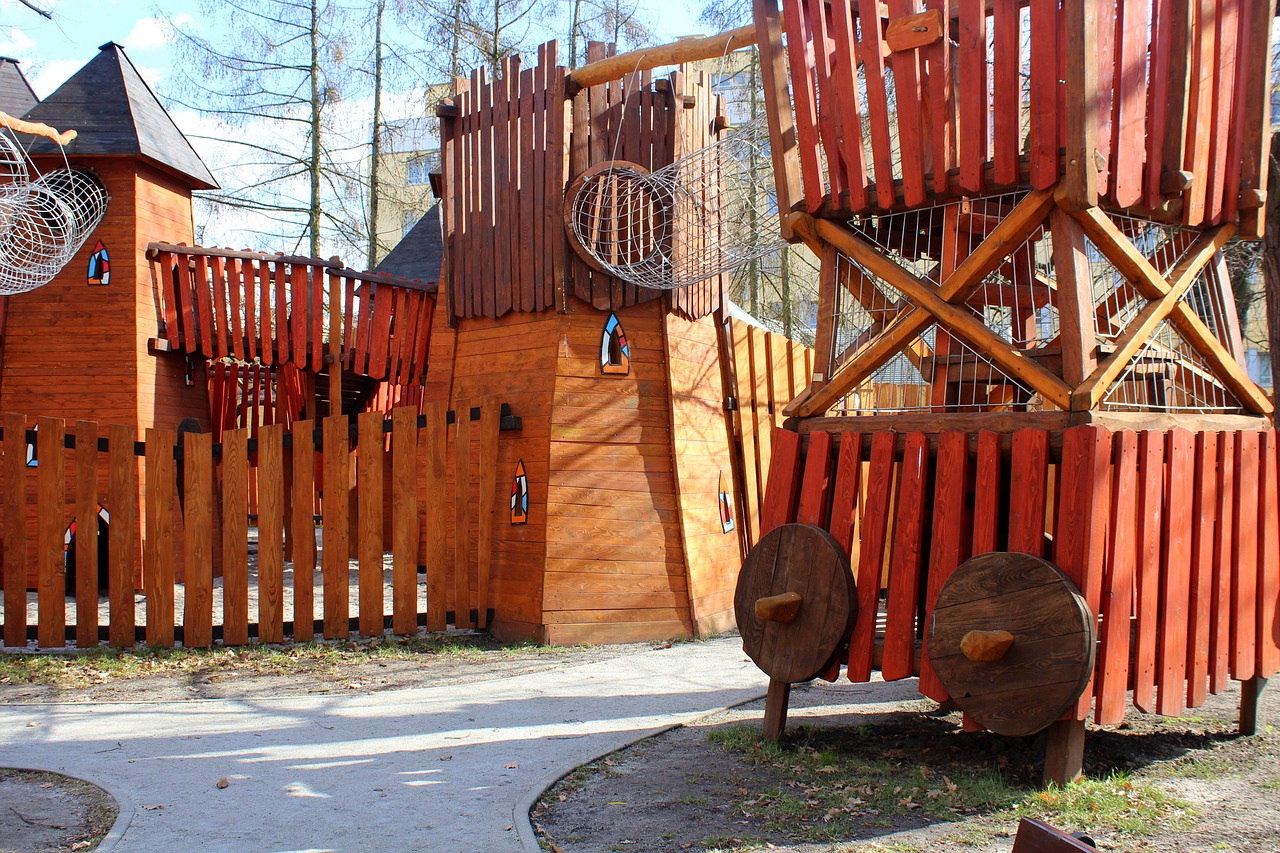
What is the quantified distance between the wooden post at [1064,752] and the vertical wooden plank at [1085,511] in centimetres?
11

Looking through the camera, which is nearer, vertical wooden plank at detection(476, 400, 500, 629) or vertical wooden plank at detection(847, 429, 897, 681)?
vertical wooden plank at detection(847, 429, 897, 681)

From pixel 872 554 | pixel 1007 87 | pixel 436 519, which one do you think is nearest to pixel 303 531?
pixel 436 519

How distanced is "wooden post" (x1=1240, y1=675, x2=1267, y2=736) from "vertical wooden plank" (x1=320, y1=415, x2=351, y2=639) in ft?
19.9

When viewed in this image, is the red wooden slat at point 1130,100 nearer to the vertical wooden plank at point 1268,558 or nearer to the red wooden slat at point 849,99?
the red wooden slat at point 849,99

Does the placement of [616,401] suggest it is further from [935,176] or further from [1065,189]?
[1065,189]

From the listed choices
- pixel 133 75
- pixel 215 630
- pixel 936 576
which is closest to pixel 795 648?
pixel 936 576

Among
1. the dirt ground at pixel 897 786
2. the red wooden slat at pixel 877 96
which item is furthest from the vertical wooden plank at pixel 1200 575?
the red wooden slat at pixel 877 96

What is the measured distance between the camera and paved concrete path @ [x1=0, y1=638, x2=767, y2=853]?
4.11 metres

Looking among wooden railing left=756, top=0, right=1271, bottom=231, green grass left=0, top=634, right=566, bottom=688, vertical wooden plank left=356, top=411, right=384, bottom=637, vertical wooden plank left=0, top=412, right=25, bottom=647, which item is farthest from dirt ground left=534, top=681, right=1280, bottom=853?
vertical wooden plank left=0, top=412, right=25, bottom=647

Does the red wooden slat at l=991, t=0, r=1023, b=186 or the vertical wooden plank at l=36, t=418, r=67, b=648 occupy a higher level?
the red wooden slat at l=991, t=0, r=1023, b=186

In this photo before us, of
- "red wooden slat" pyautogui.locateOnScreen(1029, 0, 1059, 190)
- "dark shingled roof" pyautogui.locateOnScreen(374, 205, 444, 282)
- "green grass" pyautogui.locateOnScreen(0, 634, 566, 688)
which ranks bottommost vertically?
"green grass" pyautogui.locateOnScreen(0, 634, 566, 688)

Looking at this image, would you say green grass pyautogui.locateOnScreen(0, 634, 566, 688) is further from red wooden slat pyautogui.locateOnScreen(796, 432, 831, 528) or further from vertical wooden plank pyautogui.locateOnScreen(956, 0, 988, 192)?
vertical wooden plank pyautogui.locateOnScreen(956, 0, 988, 192)

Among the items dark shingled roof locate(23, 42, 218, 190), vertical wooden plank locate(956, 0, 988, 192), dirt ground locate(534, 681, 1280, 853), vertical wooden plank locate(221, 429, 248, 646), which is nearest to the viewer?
dirt ground locate(534, 681, 1280, 853)

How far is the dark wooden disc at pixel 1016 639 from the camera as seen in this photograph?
13.5ft
